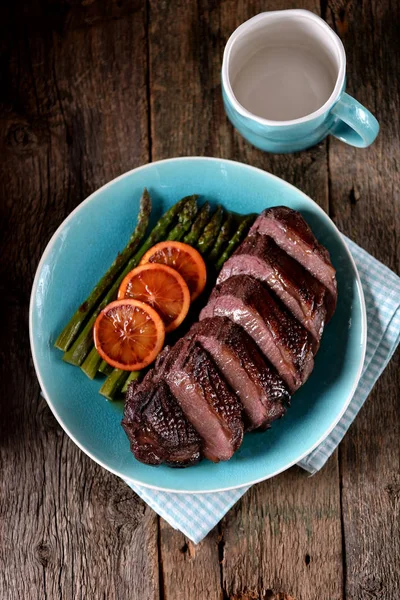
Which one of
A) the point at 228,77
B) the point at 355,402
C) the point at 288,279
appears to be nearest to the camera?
the point at 288,279

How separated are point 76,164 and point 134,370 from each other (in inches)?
55.1

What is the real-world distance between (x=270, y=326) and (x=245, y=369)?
243 millimetres

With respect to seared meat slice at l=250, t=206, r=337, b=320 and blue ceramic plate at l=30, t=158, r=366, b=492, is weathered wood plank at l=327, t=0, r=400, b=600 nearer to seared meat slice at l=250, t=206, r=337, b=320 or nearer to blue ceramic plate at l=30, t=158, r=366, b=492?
blue ceramic plate at l=30, t=158, r=366, b=492

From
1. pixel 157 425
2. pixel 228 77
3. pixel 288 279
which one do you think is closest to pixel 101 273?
pixel 157 425

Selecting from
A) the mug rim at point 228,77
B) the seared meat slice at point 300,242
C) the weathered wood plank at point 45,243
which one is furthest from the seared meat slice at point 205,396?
the mug rim at point 228,77

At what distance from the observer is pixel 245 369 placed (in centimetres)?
340

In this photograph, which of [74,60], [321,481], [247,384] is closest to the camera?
[247,384]

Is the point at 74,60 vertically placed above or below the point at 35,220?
above

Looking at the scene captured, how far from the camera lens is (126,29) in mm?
4363

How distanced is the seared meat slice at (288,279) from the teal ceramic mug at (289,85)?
2.07 ft

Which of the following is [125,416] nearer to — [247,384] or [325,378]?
[247,384]

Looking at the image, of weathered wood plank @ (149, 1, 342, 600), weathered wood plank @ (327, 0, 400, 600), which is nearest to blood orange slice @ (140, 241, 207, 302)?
weathered wood plank @ (149, 1, 342, 600)

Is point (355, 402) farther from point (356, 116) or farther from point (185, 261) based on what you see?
point (356, 116)

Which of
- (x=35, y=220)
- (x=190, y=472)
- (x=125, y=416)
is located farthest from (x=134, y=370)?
(x=35, y=220)
